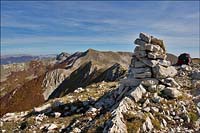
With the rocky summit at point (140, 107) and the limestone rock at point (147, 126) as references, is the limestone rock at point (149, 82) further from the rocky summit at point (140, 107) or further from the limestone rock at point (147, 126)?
the limestone rock at point (147, 126)

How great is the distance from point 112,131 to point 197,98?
29.0ft

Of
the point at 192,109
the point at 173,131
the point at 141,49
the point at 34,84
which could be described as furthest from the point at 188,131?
the point at 34,84

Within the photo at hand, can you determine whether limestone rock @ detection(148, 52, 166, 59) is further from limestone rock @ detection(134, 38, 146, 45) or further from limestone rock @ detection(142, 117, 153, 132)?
limestone rock @ detection(142, 117, 153, 132)

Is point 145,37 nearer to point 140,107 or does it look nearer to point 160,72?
point 160,72

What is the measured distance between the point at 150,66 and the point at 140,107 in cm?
547

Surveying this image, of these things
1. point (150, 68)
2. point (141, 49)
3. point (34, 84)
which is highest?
point (141, 49)

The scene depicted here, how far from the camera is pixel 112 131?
20.1m

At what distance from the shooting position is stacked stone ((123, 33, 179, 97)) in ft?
88.5

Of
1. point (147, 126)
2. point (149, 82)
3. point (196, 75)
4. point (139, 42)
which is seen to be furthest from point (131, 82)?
point (147, 126)

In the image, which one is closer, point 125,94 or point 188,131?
point 188,131

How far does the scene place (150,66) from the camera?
90.7ft

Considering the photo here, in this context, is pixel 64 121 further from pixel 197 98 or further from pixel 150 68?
pixel 197 98

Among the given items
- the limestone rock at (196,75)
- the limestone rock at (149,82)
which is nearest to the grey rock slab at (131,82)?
the limestone rock at (149,82)

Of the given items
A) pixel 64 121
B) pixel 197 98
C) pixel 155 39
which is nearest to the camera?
pixel 197 98
